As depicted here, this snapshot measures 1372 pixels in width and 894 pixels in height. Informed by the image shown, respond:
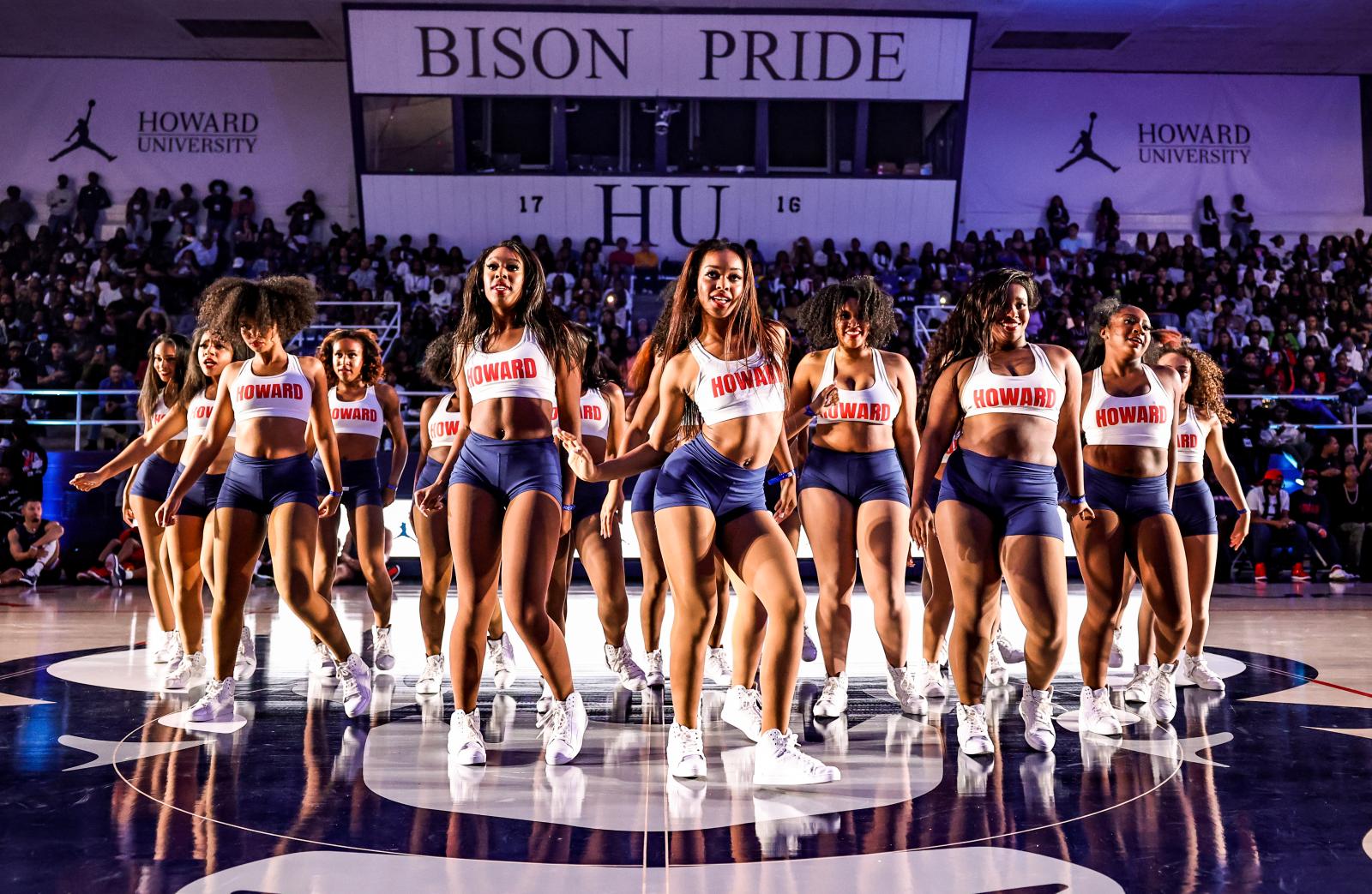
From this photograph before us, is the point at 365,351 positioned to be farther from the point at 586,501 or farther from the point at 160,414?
the point at 586,501

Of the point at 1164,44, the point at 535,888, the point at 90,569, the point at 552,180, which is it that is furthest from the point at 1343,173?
the point at 535,888

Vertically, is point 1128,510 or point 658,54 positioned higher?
point 658,54

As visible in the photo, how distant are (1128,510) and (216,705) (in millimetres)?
3666

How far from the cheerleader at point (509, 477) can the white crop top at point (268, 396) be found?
0.90 meters

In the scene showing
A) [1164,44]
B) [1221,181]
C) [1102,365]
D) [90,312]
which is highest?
[1164,44]

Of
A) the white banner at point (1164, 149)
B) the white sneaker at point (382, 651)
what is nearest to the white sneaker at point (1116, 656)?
the white sneaker at point (382, 651)

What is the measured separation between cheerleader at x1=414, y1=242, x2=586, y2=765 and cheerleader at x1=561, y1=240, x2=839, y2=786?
229mm

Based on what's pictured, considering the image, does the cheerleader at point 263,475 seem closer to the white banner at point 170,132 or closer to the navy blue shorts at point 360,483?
the navy blue shorts at point 360,483

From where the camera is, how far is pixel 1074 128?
21.5 m

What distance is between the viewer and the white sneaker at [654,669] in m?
5.46

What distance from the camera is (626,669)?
212 inches

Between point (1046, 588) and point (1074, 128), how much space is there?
64.4 ft

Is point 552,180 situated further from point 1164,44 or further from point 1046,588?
point 1046,588

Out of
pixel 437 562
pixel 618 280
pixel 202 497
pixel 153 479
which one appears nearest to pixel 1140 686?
pixel 437 562
